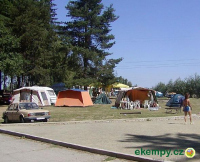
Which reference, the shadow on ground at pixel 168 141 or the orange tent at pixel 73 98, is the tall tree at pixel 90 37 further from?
the shadow on ground at pixel 168 141

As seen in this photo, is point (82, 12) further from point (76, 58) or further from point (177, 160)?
point (177, 160)

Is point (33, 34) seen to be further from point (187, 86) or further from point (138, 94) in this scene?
point (187, 86)

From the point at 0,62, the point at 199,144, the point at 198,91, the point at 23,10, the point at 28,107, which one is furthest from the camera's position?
the point at 198,91

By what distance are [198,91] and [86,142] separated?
5561cm

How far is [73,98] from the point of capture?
106 feet

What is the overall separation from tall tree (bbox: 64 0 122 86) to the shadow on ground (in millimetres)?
30628

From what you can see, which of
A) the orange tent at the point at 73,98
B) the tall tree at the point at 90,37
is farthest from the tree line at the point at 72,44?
the orange tent at the point at 73,98

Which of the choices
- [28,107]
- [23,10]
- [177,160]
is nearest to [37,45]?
[23,10]

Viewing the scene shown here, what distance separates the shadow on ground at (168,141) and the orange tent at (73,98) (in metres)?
20.4

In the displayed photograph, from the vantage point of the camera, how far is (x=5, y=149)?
32.7 ft

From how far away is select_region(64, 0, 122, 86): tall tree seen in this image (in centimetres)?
4228

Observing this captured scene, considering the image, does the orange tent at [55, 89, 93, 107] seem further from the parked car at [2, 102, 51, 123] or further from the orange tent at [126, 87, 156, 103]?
the parked car at [2, 102, 51, 123]

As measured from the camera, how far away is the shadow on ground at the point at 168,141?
9070mm

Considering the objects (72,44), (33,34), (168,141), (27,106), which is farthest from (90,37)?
(168,141)
